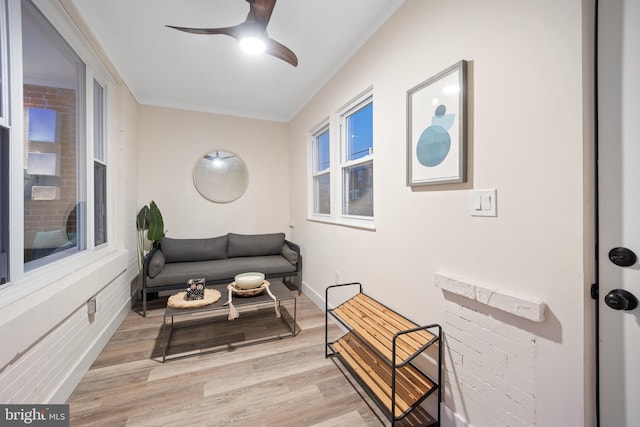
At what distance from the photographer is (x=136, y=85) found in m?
3.08

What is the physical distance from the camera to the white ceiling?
1.86 meters

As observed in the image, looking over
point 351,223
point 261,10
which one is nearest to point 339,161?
point 351,223

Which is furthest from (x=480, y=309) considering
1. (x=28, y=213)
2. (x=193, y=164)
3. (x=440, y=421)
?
(x=193, y=164)

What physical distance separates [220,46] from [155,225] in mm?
2311

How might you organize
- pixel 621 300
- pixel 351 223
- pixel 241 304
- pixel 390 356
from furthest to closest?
pixel 351 223 → pixel 241 304 → pixel 390 356 → pixel 621 300

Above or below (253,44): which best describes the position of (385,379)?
below

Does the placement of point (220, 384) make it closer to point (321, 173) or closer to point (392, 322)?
point (392, 322)

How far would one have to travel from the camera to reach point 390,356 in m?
1.38

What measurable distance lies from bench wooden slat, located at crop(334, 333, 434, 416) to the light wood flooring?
0.19m

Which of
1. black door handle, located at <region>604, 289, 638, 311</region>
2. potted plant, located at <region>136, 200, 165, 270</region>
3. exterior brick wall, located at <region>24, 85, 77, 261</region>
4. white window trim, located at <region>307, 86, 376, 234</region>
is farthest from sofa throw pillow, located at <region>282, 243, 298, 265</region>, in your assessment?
black door handle, located at <region>604, 289, 638, 311</region>

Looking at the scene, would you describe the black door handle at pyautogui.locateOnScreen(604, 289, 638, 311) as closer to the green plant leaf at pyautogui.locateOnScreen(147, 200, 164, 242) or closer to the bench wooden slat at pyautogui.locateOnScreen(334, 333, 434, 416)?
the bench wooden slat at pyautogui.locateOnScreen(334, 333, 434, 416)

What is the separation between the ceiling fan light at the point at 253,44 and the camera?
1779mm

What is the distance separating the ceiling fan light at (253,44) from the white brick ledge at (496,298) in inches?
75.9

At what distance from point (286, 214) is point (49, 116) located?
2.98 meters
